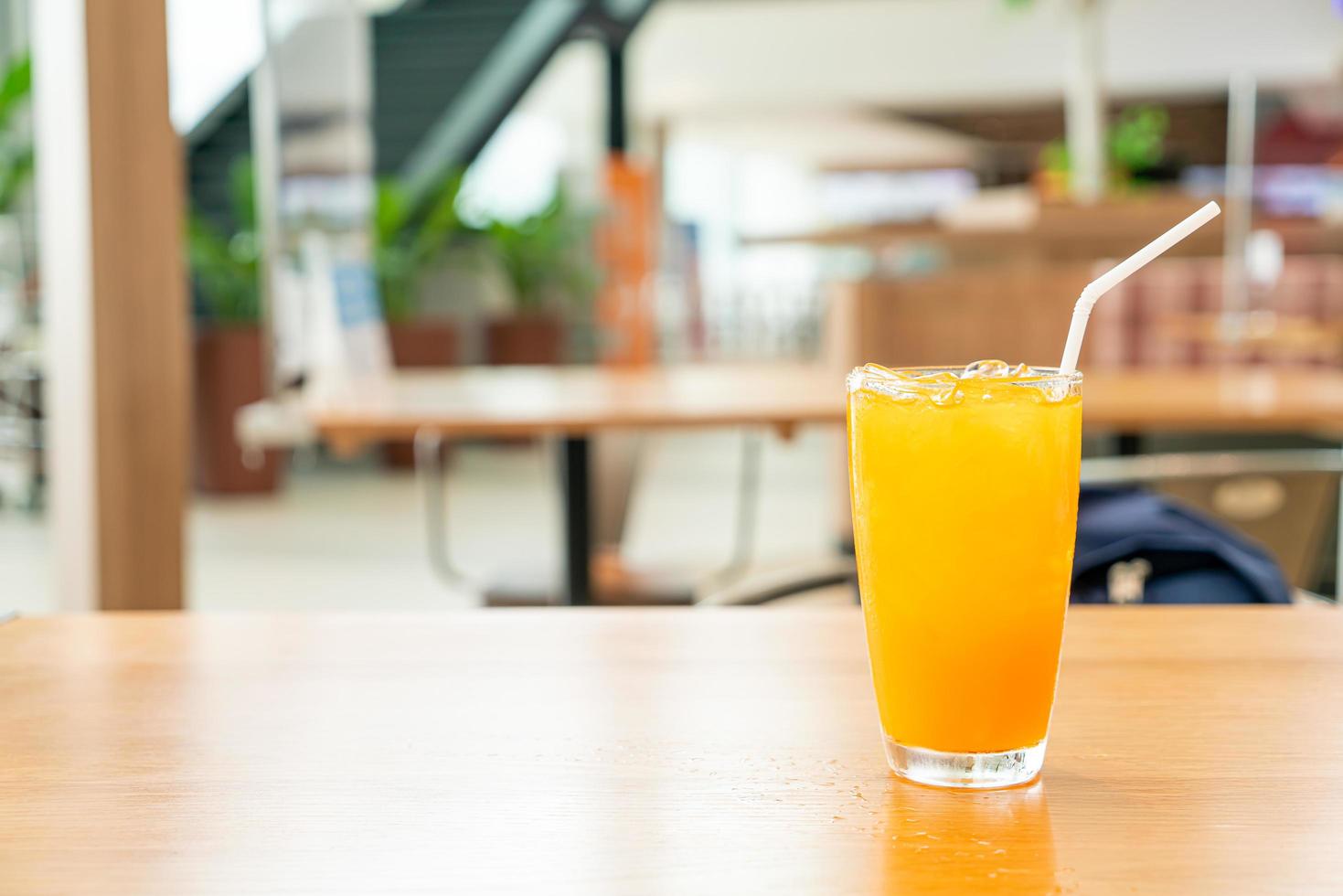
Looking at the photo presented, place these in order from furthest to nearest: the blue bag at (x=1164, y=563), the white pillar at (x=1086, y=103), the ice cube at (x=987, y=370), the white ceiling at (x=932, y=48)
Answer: the white ceiling at (x=932, y=48) → the white pillar at (x=1086, y=103) → the blue bag at (x=1164, y=563) → the ice cube at (x=987, y=370)

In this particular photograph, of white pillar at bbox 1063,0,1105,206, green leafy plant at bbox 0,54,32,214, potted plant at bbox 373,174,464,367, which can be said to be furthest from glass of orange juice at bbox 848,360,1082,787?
potted plant at bbox 373,174,464,367

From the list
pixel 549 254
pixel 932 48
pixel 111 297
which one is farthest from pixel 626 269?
pixel 111 297

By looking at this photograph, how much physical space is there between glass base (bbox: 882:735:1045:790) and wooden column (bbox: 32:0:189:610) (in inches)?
34.6

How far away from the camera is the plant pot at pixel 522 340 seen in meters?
8.05

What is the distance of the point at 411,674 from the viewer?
61cm

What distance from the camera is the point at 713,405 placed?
80.3 inches

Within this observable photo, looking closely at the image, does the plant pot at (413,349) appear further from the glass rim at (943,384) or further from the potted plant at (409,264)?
the glass rim at (943,384)

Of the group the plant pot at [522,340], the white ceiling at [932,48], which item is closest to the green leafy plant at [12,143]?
the plant pot at [522,340]

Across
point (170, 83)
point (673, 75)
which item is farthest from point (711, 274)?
point (170, 83)

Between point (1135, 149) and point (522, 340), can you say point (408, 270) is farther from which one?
point (1135, 149)

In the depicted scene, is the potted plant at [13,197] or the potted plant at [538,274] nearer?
the potted plant at [13,197]

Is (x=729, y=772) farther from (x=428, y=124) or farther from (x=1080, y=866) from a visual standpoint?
(x=428, y=124)

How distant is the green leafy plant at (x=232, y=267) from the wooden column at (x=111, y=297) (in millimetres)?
4892

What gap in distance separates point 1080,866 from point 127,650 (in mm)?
432
